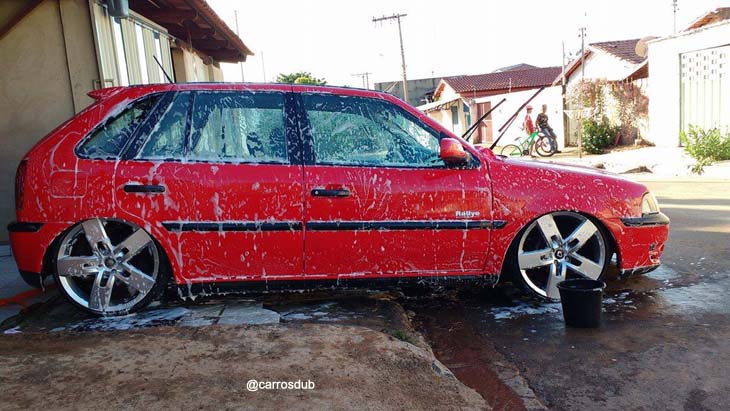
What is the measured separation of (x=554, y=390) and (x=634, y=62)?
27798 millimetres

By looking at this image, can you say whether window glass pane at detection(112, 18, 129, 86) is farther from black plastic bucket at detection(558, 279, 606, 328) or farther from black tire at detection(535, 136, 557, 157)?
black tire at detection(535, 136, 557, 157)

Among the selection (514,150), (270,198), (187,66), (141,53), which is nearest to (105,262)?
(270,198)

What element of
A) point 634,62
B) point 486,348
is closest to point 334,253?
point 486,348

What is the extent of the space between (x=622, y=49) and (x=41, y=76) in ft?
95.8

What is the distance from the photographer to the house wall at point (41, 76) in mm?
6129

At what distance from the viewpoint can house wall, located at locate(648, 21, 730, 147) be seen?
51.5ft

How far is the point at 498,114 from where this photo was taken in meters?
28.1

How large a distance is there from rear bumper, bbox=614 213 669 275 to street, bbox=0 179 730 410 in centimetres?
27

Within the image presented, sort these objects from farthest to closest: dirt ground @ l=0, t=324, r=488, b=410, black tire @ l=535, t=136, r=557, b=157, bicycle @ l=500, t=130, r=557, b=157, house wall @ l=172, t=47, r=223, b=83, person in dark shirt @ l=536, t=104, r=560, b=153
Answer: black tire @ l=535, t=136, r=557, b=157 → bicycle @ l=500, t=130, r=557, b=157 → person in dark shirt @ l=536, t=104, r=560, b=153 → house wall @ l=172, t=47, r=223, b=83 → dirt ground @ l=0, t=324, r=488, b=410

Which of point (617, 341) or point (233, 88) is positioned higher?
point (233, 88)

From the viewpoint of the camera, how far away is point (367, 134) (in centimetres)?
407

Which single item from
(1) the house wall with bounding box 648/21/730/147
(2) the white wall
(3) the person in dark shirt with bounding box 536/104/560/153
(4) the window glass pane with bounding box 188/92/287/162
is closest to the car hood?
(4) the window glass pane with bounding box 188/92/287/162

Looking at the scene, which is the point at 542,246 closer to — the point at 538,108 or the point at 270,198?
the point at 270,198

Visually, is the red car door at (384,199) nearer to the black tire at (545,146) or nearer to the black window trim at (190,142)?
the black window trim at (190,142)
